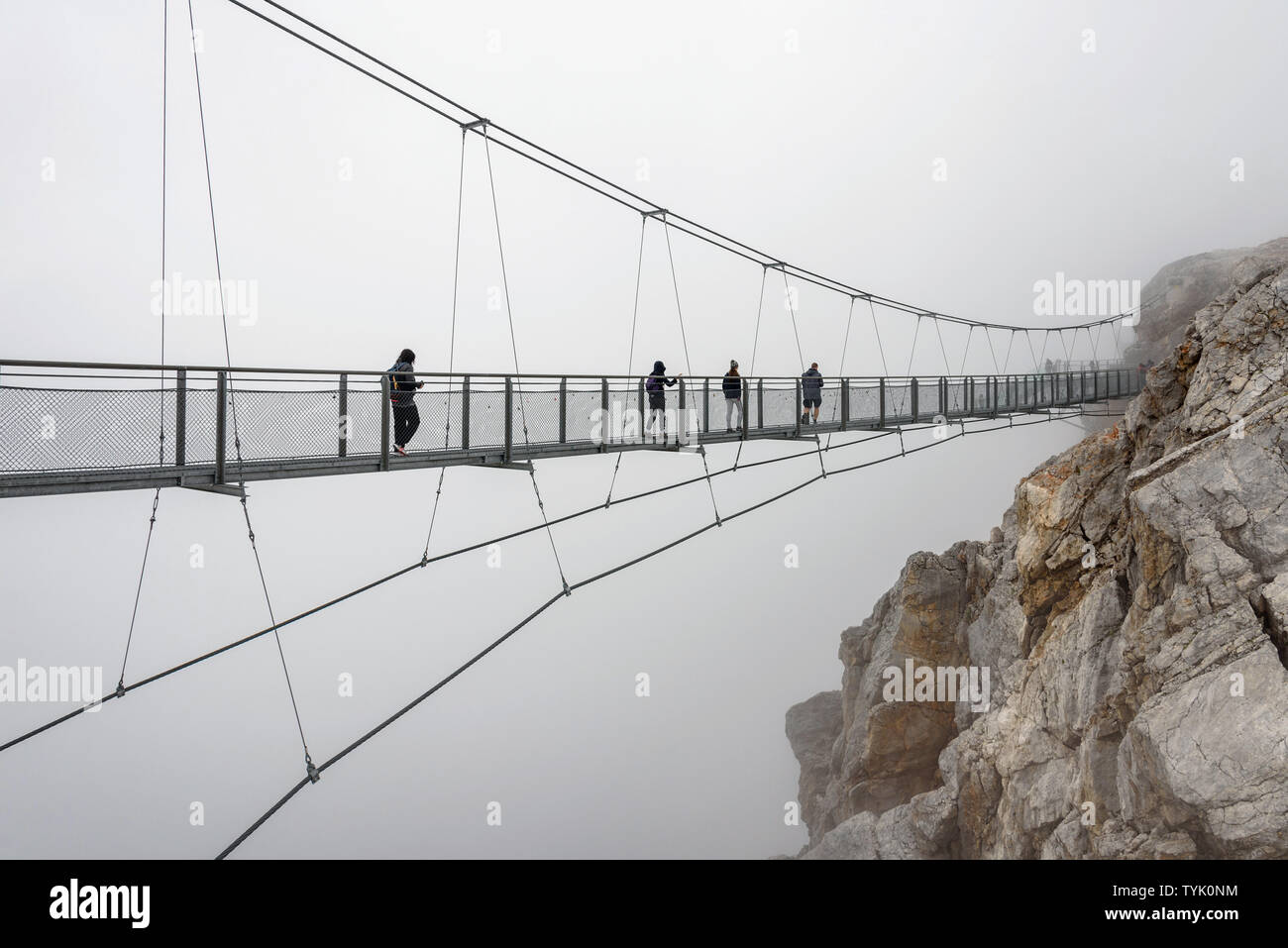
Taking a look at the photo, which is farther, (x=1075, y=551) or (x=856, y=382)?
(x=856, y=382)

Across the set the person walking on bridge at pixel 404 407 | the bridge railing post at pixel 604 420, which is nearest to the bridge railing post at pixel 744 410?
the bridge railing post at pixel 604 420

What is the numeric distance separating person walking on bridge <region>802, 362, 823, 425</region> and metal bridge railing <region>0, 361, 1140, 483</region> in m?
0.41

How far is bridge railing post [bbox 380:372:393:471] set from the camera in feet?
29.4

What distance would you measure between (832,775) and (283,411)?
Answer: 764 inches

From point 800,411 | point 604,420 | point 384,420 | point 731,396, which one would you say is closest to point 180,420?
point 384,420

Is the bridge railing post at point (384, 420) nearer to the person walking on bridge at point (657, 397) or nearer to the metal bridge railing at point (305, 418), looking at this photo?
the metal bridge railing at point (305, 418)

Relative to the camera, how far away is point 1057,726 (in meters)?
10.9

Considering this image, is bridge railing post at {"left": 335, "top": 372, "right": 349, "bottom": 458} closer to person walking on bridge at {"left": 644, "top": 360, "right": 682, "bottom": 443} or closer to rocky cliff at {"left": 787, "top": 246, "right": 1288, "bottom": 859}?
person walking on bridge at {"left": 644, "top": 360, "right": 682, "bottom": 443}

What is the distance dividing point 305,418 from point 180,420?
128 centimetres

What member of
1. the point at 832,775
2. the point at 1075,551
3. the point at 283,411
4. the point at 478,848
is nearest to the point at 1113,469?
the point at 1075,551

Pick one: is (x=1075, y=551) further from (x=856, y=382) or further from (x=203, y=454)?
(x=203, y=454)

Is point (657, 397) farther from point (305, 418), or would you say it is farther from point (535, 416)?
point (305, 418)
